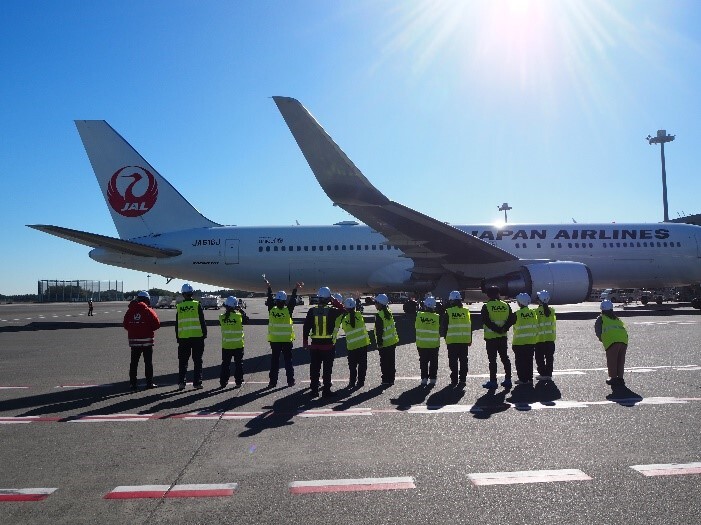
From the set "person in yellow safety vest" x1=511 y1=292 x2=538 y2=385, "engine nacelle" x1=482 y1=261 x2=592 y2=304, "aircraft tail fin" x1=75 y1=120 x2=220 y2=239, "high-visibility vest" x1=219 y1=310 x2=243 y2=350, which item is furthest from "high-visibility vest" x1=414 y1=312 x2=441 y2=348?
"aircraft tail fin" x1=75 y1=120 x2=220 y2=239

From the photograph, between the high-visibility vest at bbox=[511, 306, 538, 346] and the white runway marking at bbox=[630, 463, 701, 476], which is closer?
the white runway marking at bbox=[630, 463, 701, 476]

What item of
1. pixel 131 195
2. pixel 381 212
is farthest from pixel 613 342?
pixel 131 195

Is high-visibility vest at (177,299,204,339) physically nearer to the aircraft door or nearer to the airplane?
the airplane

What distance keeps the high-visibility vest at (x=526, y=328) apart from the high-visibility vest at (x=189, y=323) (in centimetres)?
552

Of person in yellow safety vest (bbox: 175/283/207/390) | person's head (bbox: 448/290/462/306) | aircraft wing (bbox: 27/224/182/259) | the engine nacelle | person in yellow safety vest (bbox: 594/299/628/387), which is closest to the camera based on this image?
person in yellow safety vest (bbox: 594/299/628/387)

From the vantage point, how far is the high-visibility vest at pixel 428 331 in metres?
9.56

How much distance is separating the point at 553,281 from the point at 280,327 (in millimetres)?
13367

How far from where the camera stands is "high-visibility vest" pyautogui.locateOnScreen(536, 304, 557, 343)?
975 cm

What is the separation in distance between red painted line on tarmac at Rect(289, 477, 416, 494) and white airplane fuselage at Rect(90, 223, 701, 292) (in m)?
20.4

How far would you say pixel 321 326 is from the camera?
9.16m

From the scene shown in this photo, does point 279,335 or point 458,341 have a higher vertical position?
point 279,335

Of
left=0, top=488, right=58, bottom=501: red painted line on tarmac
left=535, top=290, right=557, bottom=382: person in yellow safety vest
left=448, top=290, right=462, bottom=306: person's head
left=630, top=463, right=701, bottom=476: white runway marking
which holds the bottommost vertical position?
Result: left=630, top=463, right=701, bottom=476: white runway marking

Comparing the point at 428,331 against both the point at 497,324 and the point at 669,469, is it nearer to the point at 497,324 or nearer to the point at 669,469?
the point at 497,324

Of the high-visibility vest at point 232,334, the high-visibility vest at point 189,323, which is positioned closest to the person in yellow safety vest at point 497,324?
the high-visibility vest at point 232,334
